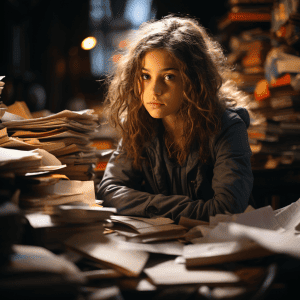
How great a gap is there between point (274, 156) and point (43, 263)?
211 cm

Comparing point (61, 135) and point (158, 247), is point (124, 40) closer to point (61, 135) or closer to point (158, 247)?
point (61, 135)

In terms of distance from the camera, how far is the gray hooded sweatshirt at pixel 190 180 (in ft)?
3.52

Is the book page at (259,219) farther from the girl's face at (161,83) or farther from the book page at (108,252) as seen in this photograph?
the girl's face at (161,83)

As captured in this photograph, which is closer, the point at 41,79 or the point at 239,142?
the point at 239,142

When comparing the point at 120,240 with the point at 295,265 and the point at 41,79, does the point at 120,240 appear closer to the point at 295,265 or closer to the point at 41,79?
the point at 295,265

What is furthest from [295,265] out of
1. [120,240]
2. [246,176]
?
[246,176]

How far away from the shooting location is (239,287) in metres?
0.56

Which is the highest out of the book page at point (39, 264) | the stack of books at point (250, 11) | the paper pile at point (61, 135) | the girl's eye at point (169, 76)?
the stack of books at point (250, 11)

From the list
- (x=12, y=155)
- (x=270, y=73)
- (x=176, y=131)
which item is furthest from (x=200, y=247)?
(x=270, y=73)

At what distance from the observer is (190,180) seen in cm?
130

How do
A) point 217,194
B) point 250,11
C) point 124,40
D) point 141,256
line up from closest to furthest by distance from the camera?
1. point 141,256
2. point 217,194
3. point 250,11
4. point 124,40

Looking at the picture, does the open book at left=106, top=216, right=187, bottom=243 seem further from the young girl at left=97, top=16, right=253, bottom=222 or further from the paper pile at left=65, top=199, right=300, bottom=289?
the young girl at left=97, top=16, right=253, bottom=222

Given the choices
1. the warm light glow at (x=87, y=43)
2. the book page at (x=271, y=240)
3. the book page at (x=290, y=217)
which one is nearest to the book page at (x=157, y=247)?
the book page at (x=271, y=240)

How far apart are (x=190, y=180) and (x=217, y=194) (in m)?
0.22
